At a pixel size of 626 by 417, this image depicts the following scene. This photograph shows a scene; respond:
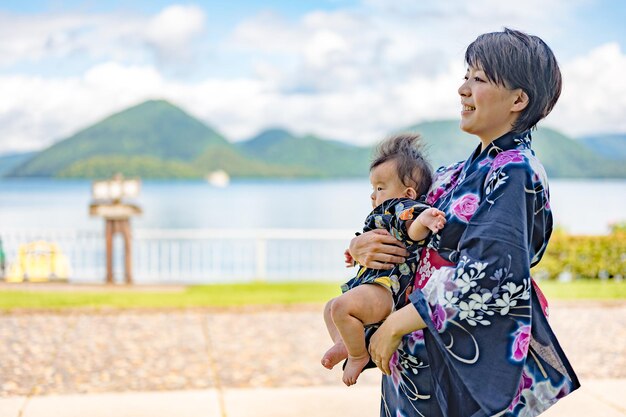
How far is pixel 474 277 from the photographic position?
1843 millimetres

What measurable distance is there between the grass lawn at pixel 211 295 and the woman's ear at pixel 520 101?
7.09 metres

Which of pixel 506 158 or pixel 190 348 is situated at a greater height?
pixel 506 158

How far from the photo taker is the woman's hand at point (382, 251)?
206 centimetres

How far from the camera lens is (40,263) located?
13703 mm

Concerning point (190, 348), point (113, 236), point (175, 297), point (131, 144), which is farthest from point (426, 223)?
point (131, 144)

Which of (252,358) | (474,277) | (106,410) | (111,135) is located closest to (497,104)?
(474,277)

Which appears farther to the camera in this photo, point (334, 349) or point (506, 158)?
point (334, 349)

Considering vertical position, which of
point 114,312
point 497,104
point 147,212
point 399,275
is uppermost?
point 497,104

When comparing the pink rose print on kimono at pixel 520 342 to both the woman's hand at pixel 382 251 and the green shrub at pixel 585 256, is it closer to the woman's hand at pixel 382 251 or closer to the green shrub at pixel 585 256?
the woman's hand at pixel 382 251

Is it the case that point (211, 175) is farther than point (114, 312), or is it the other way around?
point (211, 175)

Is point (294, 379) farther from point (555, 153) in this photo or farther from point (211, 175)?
point (211, 175)

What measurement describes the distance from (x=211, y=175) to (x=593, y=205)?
216 ft

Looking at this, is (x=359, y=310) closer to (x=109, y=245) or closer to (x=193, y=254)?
(x=109, y=245)

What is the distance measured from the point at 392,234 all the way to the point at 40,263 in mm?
12666
